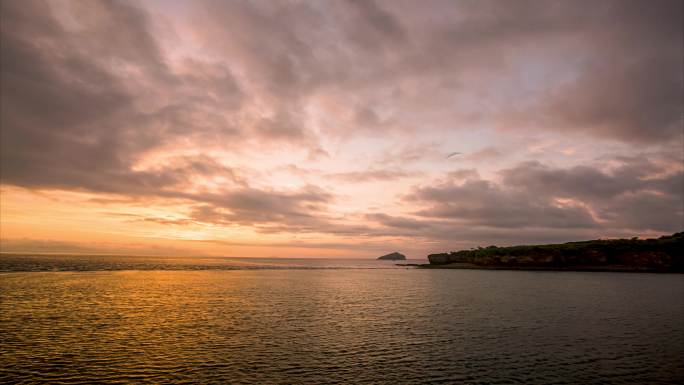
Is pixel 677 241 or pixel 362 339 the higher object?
pixel 677 241

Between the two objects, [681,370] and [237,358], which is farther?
[237,358]

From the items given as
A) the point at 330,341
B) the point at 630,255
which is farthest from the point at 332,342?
the point at 630,255

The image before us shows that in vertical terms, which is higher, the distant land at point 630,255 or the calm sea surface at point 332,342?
the distant land at point 630,255

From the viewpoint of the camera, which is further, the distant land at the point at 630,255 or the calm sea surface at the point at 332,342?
the distant land at the point at 630,255

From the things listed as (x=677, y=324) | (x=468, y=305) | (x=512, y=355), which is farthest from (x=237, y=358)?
(x=677, y=324)

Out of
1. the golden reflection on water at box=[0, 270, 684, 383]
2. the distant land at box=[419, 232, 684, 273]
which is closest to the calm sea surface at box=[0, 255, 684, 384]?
the golden reflection on water at box=[0, 270, 684, 383]

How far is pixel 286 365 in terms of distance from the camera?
27.6 m

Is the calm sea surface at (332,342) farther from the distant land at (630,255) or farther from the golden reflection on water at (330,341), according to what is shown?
the distant land at (630,255)

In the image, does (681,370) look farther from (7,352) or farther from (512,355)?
(7,352)

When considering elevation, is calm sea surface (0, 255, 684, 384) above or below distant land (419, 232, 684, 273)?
below

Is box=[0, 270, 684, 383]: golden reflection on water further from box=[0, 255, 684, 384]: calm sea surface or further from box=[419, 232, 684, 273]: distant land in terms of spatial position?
box=[419, 232, 684, 273]: distant land

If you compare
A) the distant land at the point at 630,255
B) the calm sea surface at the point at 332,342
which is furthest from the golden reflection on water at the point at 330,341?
the distant land at the point at 630,255

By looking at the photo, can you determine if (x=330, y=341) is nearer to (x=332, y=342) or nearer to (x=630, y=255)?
(x=332, y=342)

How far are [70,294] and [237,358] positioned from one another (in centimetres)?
5603
